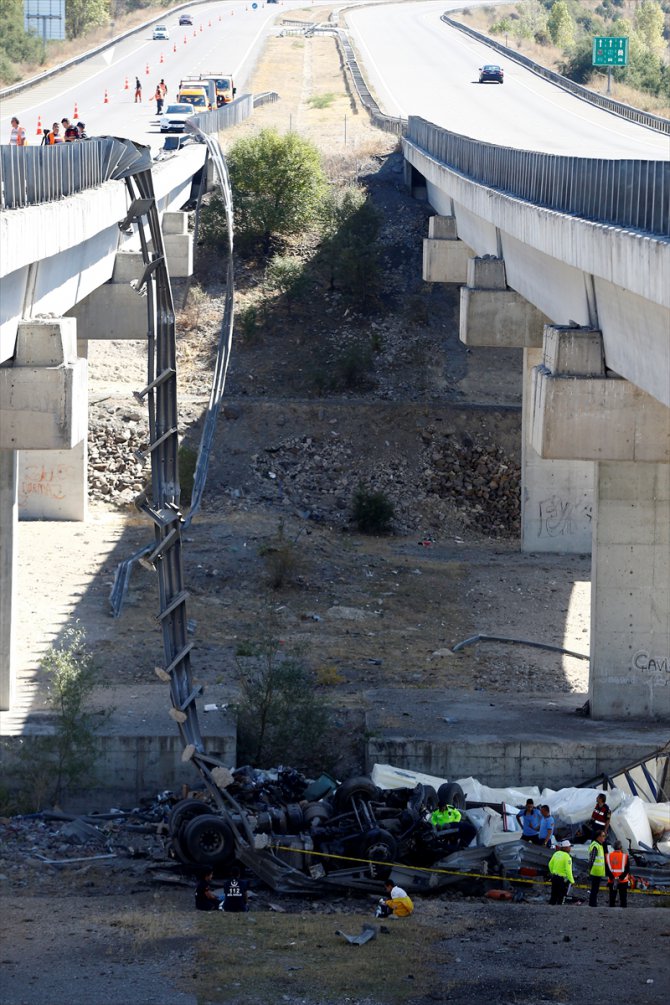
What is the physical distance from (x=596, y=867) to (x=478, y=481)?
21871 mm

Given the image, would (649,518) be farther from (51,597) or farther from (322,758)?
(51,597)

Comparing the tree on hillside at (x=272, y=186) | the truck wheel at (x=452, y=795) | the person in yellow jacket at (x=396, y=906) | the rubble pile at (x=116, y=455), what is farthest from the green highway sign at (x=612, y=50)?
the person in yellow jacket at (x=396, y=906)

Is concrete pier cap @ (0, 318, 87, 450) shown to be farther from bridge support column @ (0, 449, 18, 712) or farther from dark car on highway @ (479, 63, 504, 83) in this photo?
→ dark car on highway @ (479, 63, 504, 83)

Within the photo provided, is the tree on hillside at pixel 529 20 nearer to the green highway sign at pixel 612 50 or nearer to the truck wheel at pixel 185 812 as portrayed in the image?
the green highway sign at pixel 612 50

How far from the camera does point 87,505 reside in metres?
35.2

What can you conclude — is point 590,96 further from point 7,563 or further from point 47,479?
point 7,563

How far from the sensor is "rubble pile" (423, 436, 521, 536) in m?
37.1

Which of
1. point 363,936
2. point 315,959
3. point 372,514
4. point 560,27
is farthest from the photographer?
point 560,27

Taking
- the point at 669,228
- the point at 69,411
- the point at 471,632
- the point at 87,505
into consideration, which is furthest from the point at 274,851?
the point at 87,505

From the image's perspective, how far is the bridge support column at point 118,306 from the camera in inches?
1148

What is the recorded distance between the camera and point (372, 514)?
3512 cm

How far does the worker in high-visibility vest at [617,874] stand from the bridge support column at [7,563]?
895cm

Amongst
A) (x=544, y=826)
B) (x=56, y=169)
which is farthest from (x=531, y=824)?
(x=56, y=169)

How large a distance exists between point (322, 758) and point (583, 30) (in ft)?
401
